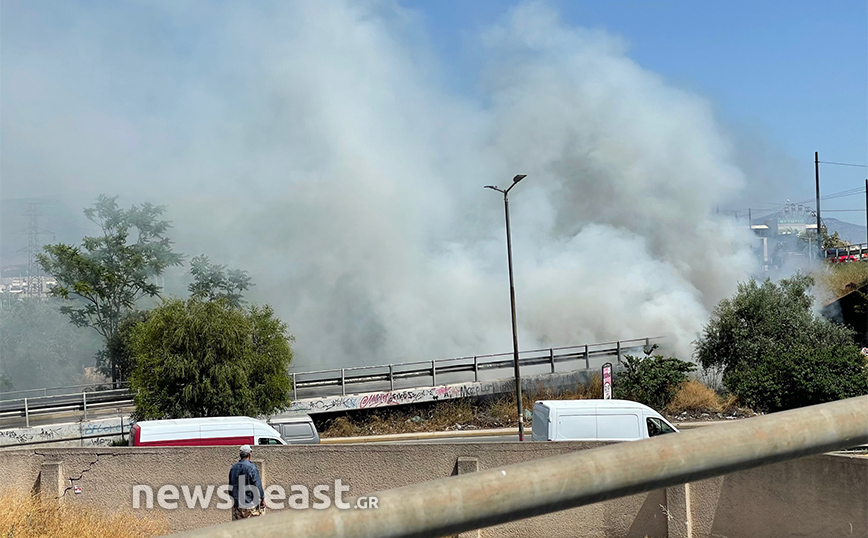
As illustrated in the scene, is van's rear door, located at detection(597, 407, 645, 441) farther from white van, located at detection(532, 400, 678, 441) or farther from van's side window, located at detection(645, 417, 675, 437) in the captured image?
van's side window, located at detection(645, 417, 675, 437)

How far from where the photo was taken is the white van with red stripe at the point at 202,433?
586 inches

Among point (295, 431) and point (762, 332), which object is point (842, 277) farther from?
point (295, 431)

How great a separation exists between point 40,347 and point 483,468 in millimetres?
61335

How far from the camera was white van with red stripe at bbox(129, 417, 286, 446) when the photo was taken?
14.9m

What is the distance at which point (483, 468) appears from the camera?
36.6ft

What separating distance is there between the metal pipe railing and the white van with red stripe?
570 inches

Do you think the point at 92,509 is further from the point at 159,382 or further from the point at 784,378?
the point at 784,378

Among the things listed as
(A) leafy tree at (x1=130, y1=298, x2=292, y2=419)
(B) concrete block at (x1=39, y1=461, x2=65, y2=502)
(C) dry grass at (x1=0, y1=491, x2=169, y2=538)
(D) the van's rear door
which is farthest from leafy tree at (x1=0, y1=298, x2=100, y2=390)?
(D) the van's rear door

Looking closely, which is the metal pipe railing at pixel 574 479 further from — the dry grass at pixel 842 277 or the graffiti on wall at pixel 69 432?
the dry grass at pixel 842 277

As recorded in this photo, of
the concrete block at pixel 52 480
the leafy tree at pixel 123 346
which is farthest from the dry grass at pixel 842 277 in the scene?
the concrete block at pixel 52 480

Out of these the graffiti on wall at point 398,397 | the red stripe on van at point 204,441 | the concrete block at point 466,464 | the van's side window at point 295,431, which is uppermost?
the concrete block at point 466,464

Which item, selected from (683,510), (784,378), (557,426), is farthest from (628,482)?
(784,378)

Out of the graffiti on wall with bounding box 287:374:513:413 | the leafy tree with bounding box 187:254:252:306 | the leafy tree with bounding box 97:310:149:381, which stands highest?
the leafy tree with bounding box 187:254:252:306

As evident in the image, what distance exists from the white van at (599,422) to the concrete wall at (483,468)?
4.45 meters
